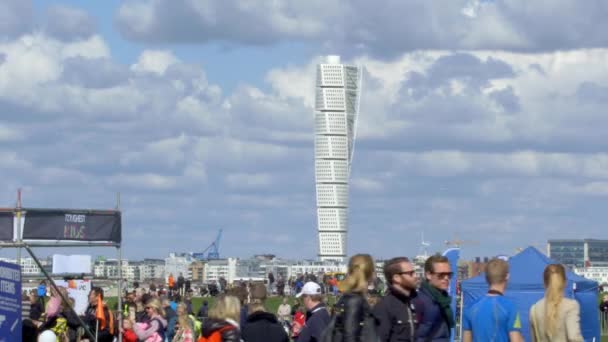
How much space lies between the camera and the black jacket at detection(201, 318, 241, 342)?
902 centimetres

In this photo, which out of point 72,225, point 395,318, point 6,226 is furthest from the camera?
point 72,225

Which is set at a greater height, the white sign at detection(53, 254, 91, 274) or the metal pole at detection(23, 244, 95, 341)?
the white sign at detection(53, 254, 91, 274)

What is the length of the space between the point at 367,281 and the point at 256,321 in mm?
1897

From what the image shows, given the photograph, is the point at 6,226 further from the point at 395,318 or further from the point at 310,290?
the point at 395,318

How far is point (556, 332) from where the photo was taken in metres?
9.18

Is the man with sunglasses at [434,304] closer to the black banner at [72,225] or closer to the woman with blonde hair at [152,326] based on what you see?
the black banner at [72,225]

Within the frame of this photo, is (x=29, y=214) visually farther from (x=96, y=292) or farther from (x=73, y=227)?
(x=96, y=292)

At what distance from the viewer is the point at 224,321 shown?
9125 millimetres

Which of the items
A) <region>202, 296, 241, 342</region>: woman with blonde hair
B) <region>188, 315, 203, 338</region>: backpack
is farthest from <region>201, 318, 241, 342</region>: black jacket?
<region>188, 315, 203, 338</region>: backpack

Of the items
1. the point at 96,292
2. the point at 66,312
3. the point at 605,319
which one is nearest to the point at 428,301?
the point at 66,312

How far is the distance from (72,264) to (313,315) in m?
6.80

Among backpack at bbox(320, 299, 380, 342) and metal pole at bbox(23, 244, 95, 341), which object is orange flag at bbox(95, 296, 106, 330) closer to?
metal pole at bbox(23, 244, 95, 341)

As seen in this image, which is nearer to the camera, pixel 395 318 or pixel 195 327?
pixel 395 318

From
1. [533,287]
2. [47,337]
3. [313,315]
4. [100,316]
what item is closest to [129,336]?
[100,316]
